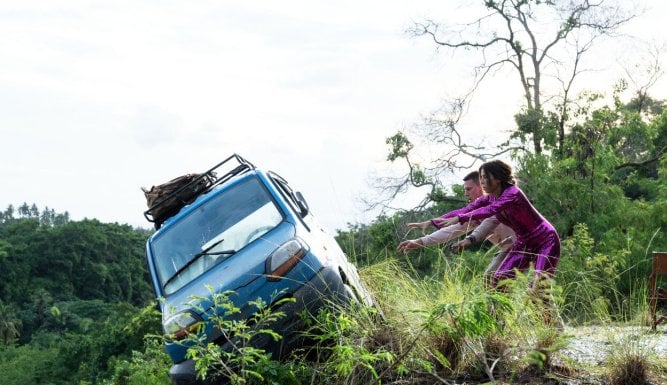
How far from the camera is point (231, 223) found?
7.96 metres

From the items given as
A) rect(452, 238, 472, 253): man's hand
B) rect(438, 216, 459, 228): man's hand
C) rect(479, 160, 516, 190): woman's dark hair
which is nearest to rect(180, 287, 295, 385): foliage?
rect(452, 238, 472, 253): man's hand

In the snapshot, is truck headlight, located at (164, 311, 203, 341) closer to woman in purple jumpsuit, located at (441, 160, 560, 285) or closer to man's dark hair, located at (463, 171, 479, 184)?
woman in purple jumpsuit, located at (441, 160, 560, 285)

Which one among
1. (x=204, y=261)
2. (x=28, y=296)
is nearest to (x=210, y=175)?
(x=204, y=261)

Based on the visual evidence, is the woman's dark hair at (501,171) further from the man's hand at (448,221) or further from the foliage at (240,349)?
the foliage at (240,349)

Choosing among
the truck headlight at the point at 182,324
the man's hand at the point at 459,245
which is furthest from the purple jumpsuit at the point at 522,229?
the truck headlight at the point at 182,324

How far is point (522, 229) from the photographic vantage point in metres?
6.98

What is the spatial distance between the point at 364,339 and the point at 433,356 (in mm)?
459

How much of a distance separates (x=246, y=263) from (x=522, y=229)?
208cm

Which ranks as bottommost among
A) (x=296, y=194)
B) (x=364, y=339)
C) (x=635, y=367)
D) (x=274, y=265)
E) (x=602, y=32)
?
(x=635, y=367)

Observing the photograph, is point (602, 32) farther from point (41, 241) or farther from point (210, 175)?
point (41, 241)

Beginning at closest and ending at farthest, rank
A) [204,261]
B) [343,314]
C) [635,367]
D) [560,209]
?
[635,367]
[343,314]
[204,261]
[560,209]

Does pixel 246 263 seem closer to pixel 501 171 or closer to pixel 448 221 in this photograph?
pixel 448 221

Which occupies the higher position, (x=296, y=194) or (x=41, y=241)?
(x=41, y=241)

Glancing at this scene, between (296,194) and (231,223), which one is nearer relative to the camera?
(231,223)
